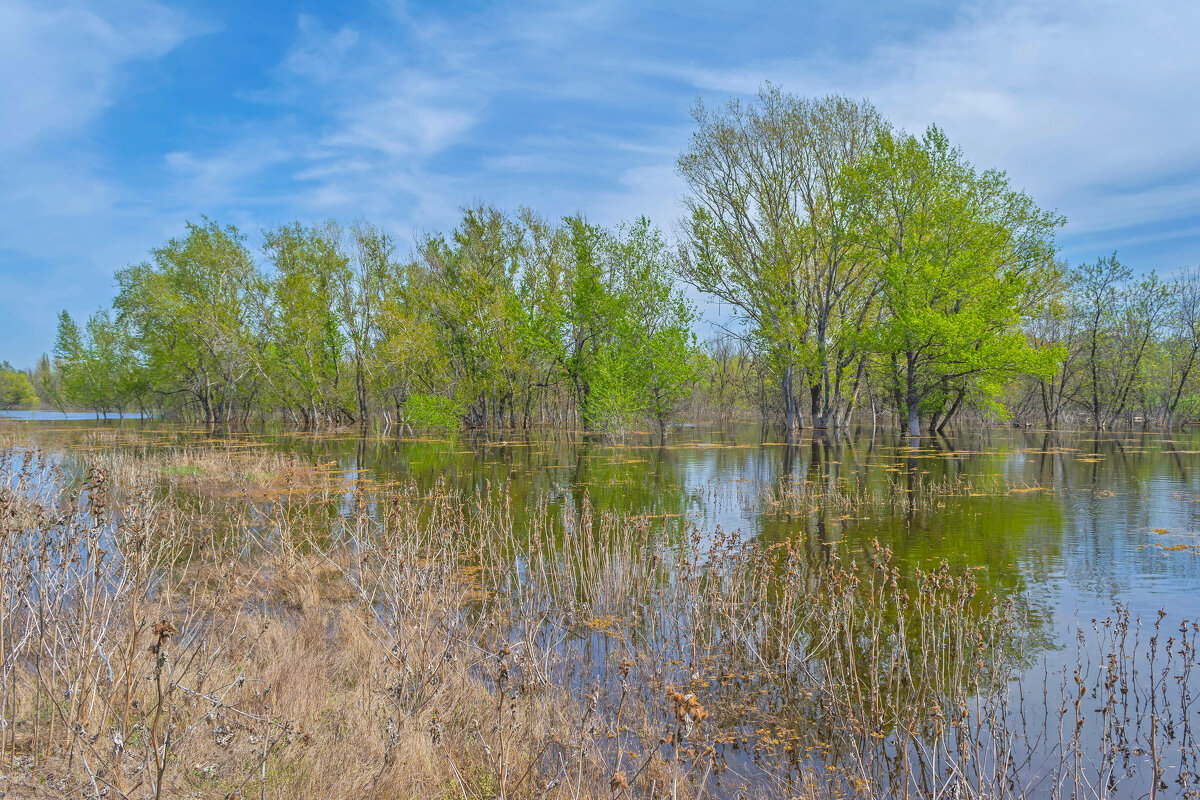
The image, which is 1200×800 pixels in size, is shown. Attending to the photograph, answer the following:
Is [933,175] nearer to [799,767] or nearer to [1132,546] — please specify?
[1132,546]

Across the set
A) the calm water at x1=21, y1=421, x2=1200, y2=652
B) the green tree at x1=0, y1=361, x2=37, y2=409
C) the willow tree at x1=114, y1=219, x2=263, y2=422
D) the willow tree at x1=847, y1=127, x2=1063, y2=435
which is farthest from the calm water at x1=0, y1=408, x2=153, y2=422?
the willow tree at x1=847, y1=127, x2=1063, y2=435

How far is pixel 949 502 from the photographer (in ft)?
45.8

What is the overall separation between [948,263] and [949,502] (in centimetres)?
2243

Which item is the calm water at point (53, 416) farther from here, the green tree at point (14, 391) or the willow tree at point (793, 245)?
the willow tree at point (793, 245)

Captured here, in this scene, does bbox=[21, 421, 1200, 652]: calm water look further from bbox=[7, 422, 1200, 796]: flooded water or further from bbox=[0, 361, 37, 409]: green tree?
bbox=[0, 361, 37, 409]: green tree

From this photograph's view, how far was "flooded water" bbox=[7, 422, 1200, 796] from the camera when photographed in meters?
7.70

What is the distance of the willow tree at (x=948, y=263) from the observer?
30594 millimetres

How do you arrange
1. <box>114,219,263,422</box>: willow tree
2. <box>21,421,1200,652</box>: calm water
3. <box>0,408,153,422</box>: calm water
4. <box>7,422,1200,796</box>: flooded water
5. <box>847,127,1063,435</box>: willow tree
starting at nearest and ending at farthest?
<box>7,422,1200,796</box>: flooded water < <box>21,421,1200,652</box>: calm water < <box>847,127,1063,435</box>: willow tree < <box>114,219,263,422</box>: willow tree < <box>0,408,153,422</box>: calm water

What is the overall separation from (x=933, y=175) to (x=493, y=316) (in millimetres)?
24305

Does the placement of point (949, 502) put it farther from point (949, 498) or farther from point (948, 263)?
point (948, 263)

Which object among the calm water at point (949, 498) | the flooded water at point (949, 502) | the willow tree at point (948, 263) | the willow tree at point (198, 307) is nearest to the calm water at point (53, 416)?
the willow tree at point (198, 307)

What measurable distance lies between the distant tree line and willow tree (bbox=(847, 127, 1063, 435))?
0.11m

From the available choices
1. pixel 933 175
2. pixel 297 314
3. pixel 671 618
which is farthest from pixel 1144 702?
pixel 297 314

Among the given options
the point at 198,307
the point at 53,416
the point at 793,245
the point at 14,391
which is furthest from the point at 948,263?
the point at 14,391
